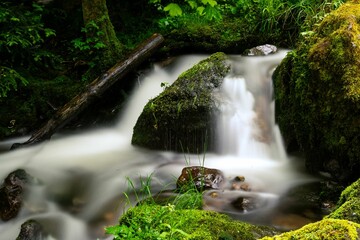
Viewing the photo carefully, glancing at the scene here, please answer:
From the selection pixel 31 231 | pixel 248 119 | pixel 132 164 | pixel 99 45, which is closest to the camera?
pixel 31 231

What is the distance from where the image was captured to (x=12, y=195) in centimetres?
445

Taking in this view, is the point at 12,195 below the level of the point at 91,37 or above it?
below

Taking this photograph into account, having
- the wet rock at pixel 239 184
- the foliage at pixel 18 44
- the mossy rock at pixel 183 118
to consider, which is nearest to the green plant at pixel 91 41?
the foliage at pixel 18 44

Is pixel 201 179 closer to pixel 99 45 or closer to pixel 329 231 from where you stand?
pixel 329 231

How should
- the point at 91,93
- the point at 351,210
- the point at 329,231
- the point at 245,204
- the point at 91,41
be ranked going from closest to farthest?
1. the point at 329,231
2. the point at 351,210
3. the point at 245,204
4. the point at 91,93
5. the point at 91,41

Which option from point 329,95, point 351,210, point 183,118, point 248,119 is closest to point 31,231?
point 183,118

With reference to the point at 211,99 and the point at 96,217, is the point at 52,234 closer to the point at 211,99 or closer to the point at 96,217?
the point at 96,217

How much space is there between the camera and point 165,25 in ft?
26.2

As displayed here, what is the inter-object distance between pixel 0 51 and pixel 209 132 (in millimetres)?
3715

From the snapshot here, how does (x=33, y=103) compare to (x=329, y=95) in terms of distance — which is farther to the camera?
(x=33, y=103)

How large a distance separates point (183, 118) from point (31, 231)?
251 centimetres

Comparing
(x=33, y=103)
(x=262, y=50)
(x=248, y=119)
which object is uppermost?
(x=262, y=50)

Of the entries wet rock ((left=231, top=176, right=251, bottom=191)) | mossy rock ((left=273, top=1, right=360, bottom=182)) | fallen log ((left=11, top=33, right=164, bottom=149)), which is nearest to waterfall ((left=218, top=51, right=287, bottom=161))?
mossy rock ((left=273, top=1, right=360, bottom=182))

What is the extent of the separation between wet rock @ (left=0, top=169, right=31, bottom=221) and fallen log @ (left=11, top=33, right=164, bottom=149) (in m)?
1.29
